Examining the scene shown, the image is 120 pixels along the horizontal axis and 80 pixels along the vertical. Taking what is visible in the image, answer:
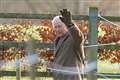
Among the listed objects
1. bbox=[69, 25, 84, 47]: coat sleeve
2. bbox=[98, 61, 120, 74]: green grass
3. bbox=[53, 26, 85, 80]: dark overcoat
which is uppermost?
bbox=[69, 25, 84, 47]: coat sleeve

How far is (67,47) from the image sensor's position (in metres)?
7.14

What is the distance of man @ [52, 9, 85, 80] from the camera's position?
7.01m

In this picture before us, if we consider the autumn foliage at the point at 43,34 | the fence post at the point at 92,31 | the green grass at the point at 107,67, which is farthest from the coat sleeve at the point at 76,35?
the green grass at the point at 107,67

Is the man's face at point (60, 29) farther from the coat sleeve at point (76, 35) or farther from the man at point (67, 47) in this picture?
the coat sleeve at point (76, 35)

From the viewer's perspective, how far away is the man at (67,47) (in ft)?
23.0

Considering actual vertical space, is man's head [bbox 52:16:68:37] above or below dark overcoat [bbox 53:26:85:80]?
above

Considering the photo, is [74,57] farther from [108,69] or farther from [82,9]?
[82,9]

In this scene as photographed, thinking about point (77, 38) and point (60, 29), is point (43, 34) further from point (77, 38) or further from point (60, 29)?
point (77, 38)

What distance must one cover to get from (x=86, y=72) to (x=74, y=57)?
1.37 feet

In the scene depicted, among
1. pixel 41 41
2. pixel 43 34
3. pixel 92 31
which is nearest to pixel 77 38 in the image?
pixel 92 31

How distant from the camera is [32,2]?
38.9ft

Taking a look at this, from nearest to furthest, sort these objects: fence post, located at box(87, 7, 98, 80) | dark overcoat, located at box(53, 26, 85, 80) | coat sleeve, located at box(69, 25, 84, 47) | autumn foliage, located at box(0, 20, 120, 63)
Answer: coat sleeve, located at box(69, 25, 84, 47) < dark overcoat, located at box(53, 26, 85, 80) < fence post, located at box(87, 7, 98, 80) < autumn foliage, located at box(0, 20, 120, 63)

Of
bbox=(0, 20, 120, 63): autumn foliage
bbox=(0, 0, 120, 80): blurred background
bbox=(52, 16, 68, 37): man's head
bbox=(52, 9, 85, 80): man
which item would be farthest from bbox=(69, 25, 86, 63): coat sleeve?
bbox=(0, 20, 120, 63): autumn foliage

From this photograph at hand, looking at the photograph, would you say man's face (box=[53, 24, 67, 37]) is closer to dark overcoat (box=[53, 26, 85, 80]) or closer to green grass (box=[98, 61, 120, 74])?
dark overcoat (box=[53, 26, 85, 80])
